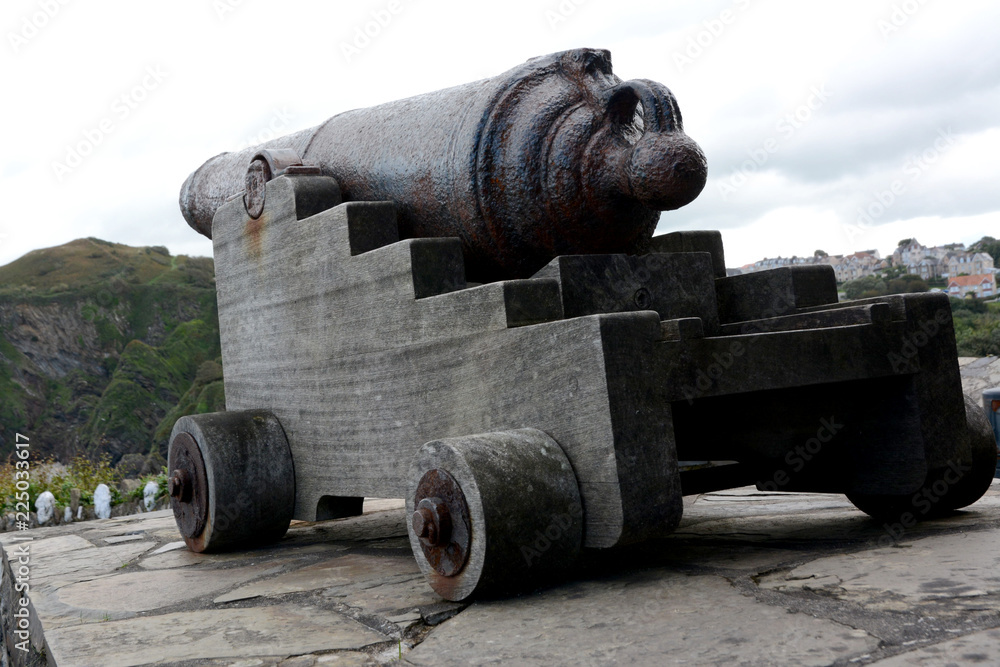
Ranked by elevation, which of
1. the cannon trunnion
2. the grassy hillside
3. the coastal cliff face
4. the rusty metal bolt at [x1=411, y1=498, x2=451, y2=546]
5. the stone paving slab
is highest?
the grassy hillside

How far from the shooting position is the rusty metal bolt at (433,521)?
2.17 m

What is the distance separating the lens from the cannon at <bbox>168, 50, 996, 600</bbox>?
2.20 metres

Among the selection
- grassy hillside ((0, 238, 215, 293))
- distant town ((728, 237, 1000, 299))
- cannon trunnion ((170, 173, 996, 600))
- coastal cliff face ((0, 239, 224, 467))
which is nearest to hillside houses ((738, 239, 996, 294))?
distant town ((728, 237, 1000, 299))

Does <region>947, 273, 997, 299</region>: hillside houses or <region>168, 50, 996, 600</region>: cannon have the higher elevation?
<region>947, 273, 997, 299</region>: hillside houses

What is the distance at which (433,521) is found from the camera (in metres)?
2.18

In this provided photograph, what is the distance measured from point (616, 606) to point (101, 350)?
69306 millimetres

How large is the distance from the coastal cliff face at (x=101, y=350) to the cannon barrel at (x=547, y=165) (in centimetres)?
5110

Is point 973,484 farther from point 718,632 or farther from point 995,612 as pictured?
point 718,632

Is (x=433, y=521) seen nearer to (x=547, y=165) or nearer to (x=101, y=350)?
(x=547, y=165)

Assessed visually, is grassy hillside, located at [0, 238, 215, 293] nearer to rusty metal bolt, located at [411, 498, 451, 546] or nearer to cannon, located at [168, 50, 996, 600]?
cannon, located at [168, 50, 996, 600]

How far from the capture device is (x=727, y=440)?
279cm

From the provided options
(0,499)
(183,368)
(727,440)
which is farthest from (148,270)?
(727,440)

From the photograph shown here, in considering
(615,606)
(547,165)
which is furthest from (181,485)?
(615,606)

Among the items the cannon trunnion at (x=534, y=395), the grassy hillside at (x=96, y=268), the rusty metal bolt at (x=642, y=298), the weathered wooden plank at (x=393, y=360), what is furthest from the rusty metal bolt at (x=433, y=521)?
the grassy hillside at (x=96, y=268)
